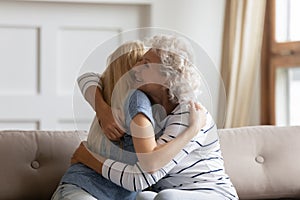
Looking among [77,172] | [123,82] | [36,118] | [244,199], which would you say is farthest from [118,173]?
[36,118]

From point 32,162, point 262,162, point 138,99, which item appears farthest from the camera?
point 262,162

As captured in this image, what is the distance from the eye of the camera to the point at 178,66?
1.88m

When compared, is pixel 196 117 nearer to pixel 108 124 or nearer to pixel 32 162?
pixel 108 124

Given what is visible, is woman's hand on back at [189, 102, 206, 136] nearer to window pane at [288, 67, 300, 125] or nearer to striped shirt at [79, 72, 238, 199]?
striped shirt at [79, 72, 238, 199]

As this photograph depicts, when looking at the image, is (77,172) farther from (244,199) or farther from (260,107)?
(260,107)

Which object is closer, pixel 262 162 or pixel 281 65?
pixel 262 162

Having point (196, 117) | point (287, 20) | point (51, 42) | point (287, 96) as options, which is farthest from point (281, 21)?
point (196, 117)

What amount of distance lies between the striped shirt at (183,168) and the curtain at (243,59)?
1490 mm

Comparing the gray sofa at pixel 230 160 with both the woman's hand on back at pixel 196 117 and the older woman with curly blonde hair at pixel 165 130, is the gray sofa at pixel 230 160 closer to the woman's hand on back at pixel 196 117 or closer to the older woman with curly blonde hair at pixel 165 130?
the older woman with curly blonde hair at pixel 165 130

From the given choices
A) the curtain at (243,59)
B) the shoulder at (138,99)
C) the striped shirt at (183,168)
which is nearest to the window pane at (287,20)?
the curtain at (243,59)

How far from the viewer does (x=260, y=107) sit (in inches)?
143

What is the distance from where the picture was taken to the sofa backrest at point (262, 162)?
7.36ft

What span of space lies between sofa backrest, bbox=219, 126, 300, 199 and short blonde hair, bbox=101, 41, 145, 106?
538 millimetres

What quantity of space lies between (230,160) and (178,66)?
20.4 inches
